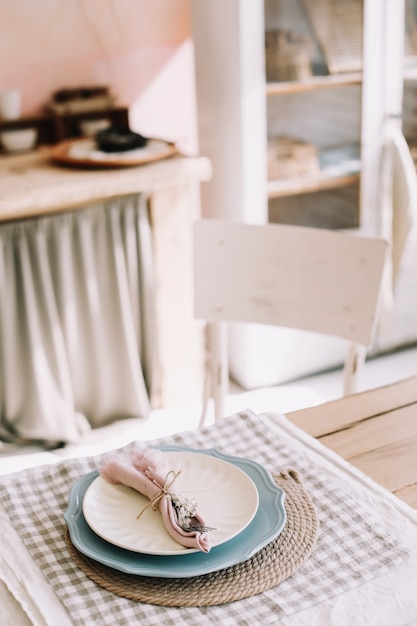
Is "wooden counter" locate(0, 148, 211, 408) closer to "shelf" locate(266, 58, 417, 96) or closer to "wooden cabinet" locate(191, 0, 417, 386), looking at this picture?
"wooden cabinet" locate(191, 0, 417, 386)

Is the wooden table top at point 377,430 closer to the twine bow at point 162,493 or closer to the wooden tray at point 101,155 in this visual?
the twine bow at point 162,493

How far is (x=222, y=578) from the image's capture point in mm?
935

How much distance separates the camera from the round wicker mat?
904 mm

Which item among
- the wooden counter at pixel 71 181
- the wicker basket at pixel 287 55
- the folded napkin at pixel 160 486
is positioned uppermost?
the wicker basket at pixel 287 55

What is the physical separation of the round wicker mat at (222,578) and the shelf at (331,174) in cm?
203

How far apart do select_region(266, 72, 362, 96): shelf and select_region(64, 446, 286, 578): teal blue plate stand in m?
1.95

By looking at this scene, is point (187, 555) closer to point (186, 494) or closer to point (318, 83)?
point (186, 494)

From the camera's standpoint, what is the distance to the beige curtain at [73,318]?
245 centimetres

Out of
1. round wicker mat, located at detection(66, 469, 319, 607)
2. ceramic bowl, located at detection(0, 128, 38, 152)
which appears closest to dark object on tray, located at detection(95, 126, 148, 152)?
A: ceramic bowl, located at detection(0, 128, 38, 152)

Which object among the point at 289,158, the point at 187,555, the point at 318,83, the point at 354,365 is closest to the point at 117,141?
the point at 289,158

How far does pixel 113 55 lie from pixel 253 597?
2.39m

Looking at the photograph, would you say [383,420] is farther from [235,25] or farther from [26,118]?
[26,118]

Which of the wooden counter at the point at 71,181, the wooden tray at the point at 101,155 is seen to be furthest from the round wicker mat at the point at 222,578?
the wooden tray at the point at 101,155

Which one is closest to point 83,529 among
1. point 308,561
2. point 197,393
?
point 308,561
